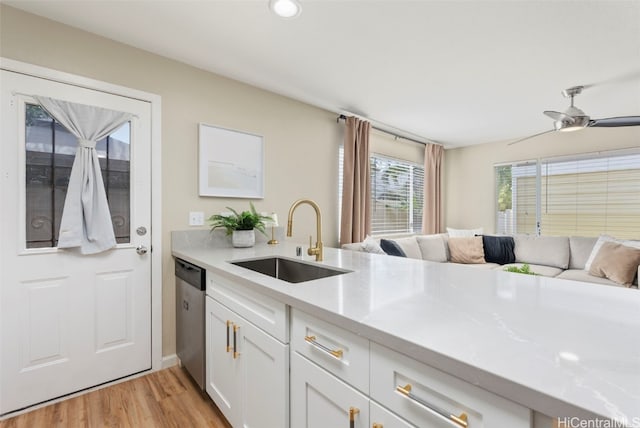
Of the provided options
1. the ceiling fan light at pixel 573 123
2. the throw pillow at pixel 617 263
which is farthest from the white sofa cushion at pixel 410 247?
the ceiling fan light at pixel 573 123

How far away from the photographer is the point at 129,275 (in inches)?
81.4

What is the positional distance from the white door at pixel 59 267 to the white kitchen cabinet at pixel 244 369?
81 cm

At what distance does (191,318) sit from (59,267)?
87 centimetres

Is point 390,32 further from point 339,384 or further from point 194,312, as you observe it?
point 194,312

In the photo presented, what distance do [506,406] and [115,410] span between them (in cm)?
213

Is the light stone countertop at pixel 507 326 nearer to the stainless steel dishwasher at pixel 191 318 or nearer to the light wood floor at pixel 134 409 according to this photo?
the stainless steel dishwasher at pixel 191 318

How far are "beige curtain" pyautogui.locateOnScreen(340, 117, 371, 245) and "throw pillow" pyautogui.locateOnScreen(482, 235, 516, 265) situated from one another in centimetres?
193

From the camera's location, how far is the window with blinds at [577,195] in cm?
372

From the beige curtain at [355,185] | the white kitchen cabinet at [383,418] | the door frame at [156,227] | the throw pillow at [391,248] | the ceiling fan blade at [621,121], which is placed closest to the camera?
the white kitchen cabinet at [383,418]

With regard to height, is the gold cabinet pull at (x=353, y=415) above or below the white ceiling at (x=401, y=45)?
below

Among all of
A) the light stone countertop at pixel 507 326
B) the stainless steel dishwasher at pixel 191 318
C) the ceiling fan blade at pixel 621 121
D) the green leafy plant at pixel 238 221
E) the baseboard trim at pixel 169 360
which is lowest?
the baseboard trim at pixel 169 360

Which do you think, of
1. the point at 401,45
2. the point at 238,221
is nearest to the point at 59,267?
the point at 238,221

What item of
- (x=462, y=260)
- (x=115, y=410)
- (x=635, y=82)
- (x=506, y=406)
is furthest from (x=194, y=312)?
(x=635, y=82)

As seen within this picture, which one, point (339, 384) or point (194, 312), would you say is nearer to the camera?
point (339, 384)
